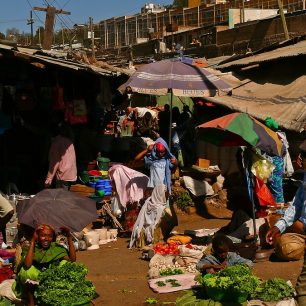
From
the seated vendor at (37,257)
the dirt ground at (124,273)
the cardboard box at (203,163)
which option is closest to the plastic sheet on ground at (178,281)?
the dirt ground at (124,273)

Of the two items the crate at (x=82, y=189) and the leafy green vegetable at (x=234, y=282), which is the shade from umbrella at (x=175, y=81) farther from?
the leafy green vegetable at (x=234, y=282)

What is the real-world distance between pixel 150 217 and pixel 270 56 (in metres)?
6.46

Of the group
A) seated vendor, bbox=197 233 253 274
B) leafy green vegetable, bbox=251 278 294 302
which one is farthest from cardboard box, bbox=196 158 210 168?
leafy green vegetable, bbox=251 278 294 302

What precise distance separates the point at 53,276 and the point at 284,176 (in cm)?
702

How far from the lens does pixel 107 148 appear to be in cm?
1464

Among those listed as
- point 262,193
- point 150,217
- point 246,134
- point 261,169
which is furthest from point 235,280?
point 150,217

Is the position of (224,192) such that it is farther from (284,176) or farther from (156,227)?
(156,227)

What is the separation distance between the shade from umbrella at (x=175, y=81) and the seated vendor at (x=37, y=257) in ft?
14.8

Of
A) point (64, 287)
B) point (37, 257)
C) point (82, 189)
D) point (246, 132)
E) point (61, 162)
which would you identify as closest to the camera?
point (64, 287)

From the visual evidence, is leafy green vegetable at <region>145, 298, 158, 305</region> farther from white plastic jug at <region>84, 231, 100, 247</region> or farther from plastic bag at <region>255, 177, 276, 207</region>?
white plastic jug at <region>84, 231, 100, 247</region>

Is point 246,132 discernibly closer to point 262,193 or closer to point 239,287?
point 262,193

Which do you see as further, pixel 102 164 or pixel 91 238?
pixel 102 164

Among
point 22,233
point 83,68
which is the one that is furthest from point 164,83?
point 22,233

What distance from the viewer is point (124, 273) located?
26.7 feet
